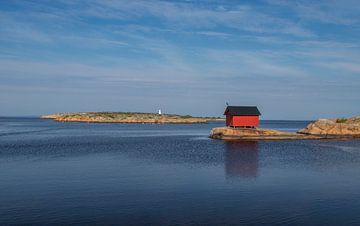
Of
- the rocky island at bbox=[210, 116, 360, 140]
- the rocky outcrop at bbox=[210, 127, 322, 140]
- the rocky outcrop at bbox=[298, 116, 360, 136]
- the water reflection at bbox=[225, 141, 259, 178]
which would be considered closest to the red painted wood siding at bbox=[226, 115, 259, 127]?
the rocky island at bbox=[210, 116, 360, 140]

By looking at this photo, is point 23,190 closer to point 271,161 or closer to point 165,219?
point 165,219

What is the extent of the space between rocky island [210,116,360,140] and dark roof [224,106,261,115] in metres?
3.12

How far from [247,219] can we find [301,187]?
30.9 ft

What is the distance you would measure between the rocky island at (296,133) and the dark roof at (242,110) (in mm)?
3122

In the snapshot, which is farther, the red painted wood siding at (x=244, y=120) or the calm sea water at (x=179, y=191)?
the red painted wood siding at (x=244, y=120)

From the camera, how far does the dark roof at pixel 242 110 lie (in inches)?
2938

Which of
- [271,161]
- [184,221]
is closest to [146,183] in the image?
[184,221]

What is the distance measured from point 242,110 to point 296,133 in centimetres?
1267

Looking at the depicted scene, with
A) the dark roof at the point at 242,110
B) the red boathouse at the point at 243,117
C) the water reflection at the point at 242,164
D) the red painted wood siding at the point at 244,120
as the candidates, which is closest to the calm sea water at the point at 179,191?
the water reflection at the point at 242,164

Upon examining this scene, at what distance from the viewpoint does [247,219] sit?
1888cm

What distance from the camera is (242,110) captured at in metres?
75.6

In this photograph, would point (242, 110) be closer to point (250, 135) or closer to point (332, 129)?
point (250, 135)

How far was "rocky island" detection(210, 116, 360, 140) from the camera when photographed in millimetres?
71875

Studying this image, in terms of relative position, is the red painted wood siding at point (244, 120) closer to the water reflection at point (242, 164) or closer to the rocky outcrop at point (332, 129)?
the rocky outcrop at point (332, 129)
